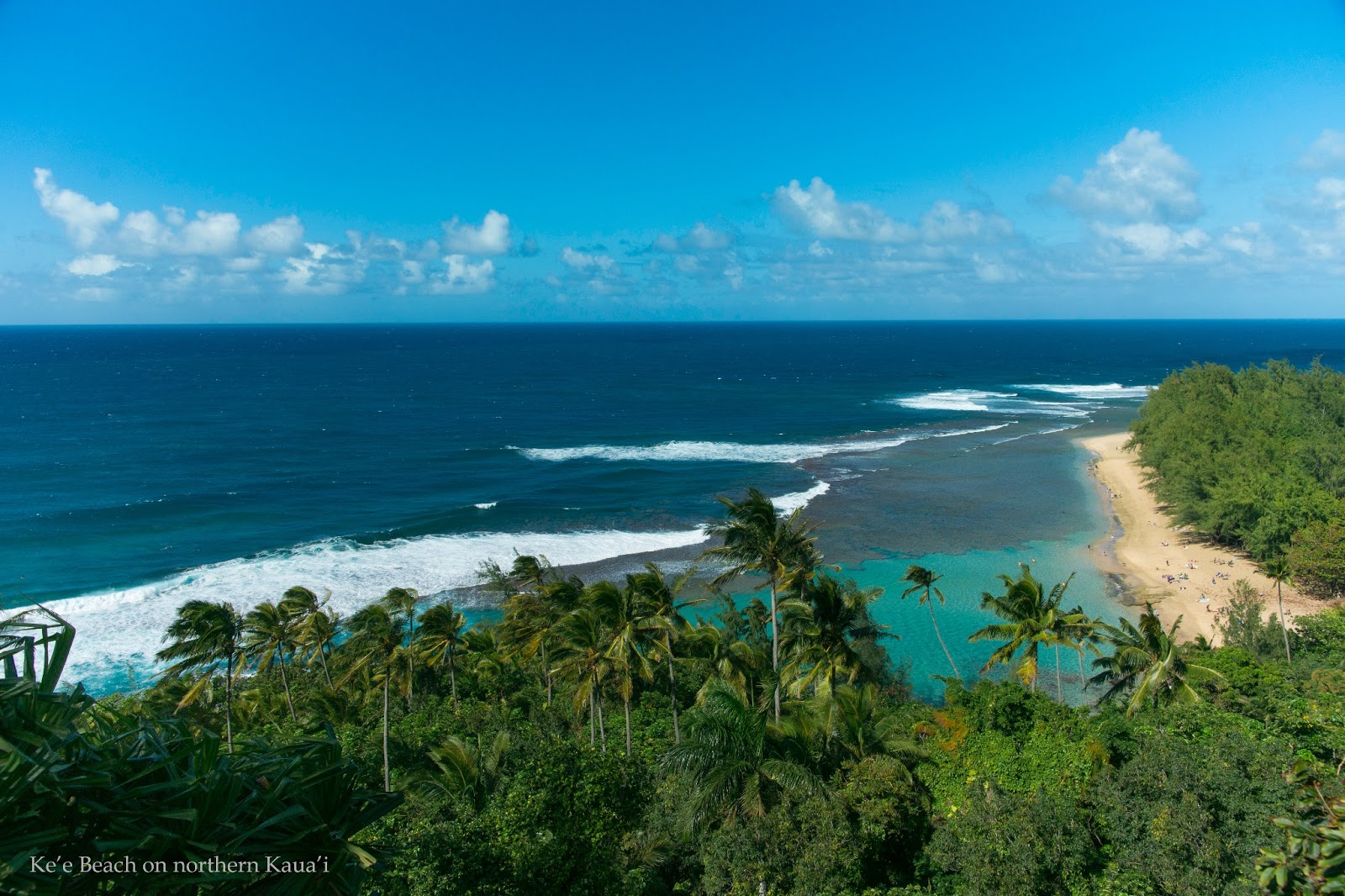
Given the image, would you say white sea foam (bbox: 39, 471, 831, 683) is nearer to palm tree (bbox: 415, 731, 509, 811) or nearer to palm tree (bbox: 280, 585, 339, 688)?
palm tree (bbox: 280, 585, 339, 688)

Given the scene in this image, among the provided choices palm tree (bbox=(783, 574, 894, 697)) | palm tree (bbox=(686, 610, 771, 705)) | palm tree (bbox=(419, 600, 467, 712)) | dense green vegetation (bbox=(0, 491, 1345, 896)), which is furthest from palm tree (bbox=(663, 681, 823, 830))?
palm tree (bbox=(419, 600, 467, 712))

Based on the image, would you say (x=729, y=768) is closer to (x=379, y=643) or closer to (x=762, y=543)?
(x=762, y=543)

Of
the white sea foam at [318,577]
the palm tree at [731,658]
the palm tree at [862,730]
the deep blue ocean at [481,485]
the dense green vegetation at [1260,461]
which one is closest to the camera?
the palm tree at [862,730]

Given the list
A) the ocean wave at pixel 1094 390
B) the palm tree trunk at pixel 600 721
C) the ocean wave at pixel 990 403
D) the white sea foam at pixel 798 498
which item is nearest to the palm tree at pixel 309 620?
the palm tree trunk at pixel 600 721

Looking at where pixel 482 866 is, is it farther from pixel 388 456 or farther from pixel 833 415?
pixel 833 415

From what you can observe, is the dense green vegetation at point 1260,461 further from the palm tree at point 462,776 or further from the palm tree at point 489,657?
the palm tree at point 462,776

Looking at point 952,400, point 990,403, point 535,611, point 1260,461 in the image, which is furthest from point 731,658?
point 952,400

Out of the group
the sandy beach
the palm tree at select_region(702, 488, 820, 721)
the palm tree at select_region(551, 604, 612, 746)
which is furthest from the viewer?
the sandy beach
